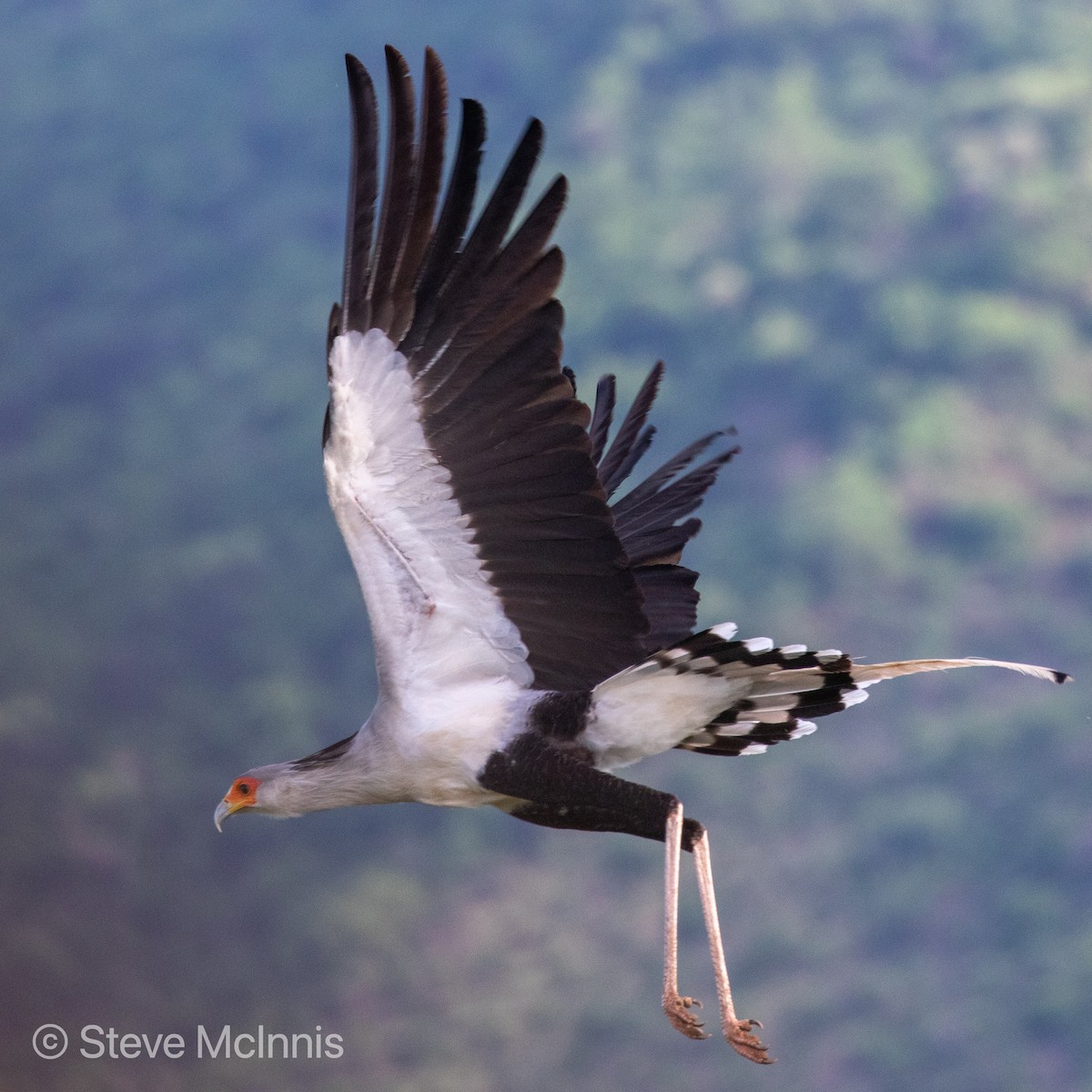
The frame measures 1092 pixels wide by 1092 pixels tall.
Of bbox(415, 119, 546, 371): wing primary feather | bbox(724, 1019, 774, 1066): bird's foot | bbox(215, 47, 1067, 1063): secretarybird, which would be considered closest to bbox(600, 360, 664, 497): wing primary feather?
bbox(215, 47, 1067, 1063): secretarybird

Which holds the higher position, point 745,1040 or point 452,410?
point 452,410

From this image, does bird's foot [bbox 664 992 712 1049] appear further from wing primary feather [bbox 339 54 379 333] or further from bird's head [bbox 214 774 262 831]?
wing primary feather [bbox 339 54 379 333]

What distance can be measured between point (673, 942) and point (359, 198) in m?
2.52

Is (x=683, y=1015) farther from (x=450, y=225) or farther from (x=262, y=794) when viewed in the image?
(x=450, y=225)

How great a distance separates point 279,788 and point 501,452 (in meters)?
1.56

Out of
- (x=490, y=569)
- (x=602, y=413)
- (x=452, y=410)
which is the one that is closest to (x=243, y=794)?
(x=490, y=569)

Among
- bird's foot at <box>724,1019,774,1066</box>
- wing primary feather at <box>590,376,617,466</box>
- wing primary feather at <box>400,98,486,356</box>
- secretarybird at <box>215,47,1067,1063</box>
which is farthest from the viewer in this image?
wing primary feather at <box>590,376,617,466</box>

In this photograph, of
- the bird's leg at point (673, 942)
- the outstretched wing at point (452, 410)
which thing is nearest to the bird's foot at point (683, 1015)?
Answer: the bird's leg at point (673, 942)

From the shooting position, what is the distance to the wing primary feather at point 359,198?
4.80m

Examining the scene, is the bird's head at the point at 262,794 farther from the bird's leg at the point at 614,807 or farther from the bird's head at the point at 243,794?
the bird's leg at the point at 614,807

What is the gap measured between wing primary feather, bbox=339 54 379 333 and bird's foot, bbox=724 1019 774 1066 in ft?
8.23

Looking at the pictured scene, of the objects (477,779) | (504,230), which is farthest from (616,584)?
(504,230)

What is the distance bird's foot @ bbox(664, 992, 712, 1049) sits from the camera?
5148 millimetres

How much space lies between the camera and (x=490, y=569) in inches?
208
